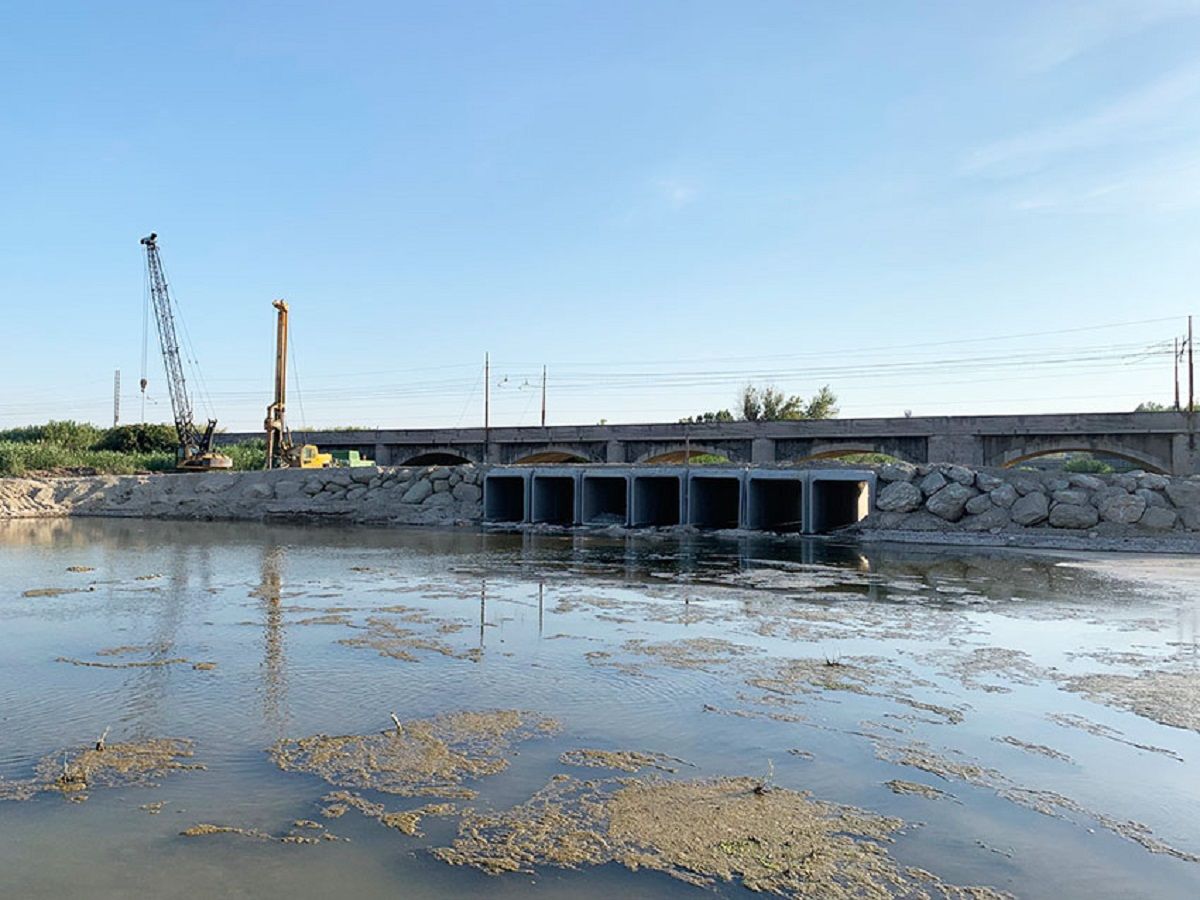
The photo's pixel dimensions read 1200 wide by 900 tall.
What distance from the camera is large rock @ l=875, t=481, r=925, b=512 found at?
1196 inches

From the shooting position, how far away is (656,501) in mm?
37688

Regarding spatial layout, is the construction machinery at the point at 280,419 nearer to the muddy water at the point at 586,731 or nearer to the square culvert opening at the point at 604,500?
the square culvert opening at the point at 604,500

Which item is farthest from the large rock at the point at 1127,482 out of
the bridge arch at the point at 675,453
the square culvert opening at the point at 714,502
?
the bridge arch at the point at 675,453

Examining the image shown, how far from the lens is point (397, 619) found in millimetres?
13383

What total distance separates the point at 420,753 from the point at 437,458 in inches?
2436

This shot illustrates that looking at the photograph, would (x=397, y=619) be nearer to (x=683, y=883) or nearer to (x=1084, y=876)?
(x=683, y=883)

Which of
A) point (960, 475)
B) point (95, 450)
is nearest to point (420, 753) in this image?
point (960, 475)

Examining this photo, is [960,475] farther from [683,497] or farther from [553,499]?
[553,499]

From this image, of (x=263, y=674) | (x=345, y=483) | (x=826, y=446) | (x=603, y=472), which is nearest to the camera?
(x=263, y=674)

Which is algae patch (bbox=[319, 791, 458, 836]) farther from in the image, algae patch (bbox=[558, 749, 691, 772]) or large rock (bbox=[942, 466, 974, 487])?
large rock (bbox=[942, 466, 974, 487])

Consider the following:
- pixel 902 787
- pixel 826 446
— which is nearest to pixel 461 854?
pixel 902 787

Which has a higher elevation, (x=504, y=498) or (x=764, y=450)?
(x=764, y=450)

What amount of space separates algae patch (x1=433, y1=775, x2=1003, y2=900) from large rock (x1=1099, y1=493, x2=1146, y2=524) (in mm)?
25189

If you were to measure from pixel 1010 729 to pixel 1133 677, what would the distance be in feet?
9.68
